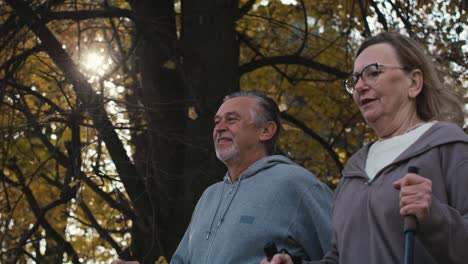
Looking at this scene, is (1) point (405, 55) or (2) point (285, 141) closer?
(1) point (405, 55)

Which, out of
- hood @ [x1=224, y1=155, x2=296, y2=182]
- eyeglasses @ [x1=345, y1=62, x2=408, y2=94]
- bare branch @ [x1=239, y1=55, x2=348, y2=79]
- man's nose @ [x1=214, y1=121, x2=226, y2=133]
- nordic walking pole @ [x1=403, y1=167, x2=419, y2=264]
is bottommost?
nordic walking pole @ [x1=403, y1=167, x2=419, y2=264]

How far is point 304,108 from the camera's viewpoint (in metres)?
10.8

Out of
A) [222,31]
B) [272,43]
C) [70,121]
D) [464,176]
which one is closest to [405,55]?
[464,176]

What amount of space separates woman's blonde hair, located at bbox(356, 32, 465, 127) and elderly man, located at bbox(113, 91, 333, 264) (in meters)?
1.01

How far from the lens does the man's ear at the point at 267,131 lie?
203 inches

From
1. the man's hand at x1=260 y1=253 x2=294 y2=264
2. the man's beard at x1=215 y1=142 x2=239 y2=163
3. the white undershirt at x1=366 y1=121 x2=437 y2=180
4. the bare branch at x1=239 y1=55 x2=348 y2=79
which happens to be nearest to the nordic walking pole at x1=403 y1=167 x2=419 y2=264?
the white undershirt at x1=366 y1=121 x2=437 y2=180

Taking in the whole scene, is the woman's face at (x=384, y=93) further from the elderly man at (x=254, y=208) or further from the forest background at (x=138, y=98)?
the forest background at (x=138, y=98)

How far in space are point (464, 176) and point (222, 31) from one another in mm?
4504

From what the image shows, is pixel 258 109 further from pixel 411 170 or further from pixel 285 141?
pixel 285 141

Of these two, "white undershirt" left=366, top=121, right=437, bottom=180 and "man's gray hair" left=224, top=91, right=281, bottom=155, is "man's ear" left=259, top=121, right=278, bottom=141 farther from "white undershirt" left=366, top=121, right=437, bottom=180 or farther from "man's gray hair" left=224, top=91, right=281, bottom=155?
"white undershirt" left=366, top=121, right=437, bottom=180

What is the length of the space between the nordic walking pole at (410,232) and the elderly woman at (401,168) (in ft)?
0.08

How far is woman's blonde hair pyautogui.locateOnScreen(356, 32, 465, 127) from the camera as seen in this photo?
12.1 feet

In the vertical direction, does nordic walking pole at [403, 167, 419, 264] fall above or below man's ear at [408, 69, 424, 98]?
below

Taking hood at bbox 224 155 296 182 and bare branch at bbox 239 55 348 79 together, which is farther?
bare branch at bbox 239 55 348 79
